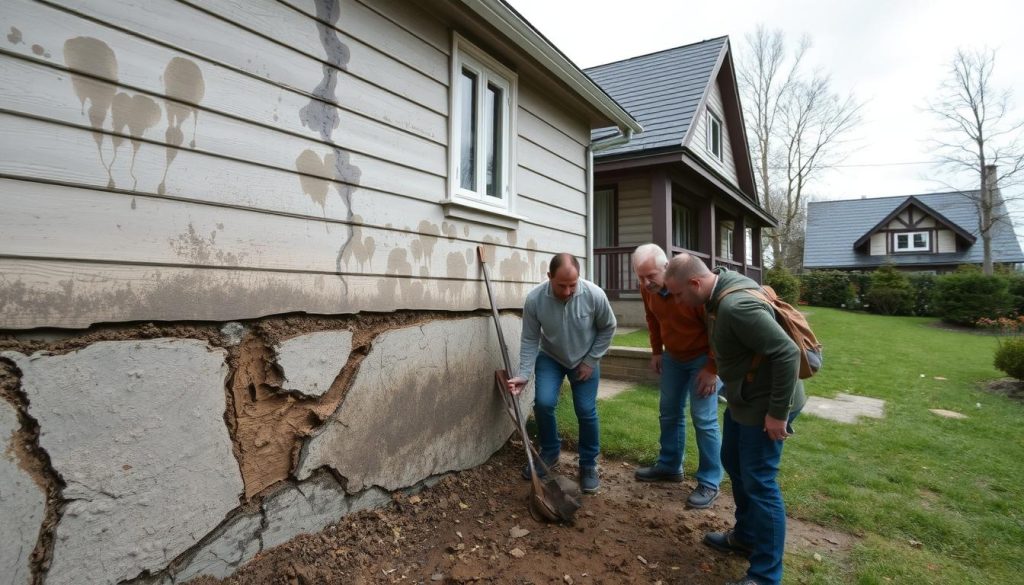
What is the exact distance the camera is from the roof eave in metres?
3.92

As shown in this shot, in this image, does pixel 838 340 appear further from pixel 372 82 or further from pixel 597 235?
pixel 372 82

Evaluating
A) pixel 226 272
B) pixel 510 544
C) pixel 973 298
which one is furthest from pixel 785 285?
pixel 226 272

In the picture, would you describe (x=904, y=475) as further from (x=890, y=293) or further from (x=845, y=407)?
(x=890, y=293)

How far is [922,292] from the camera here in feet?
68.1

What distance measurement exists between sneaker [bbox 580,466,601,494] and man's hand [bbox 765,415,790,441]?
65.9 inches

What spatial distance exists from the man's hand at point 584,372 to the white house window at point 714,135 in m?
11.8

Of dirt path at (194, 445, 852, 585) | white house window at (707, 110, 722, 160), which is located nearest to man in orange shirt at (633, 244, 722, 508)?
dirt path at (194, 445, 852, 585)

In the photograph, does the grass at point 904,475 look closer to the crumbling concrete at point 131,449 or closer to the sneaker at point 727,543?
the sneaker at point 727,543

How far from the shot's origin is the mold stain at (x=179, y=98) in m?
2.30

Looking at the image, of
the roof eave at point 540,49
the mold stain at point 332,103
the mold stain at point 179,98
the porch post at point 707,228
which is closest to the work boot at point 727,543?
the mold stain at point 332,103

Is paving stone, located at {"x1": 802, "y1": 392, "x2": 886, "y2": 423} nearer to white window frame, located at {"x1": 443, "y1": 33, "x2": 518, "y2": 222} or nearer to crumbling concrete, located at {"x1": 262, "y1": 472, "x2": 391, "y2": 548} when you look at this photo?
white window frame, located at {"x1": 443, "y1": 33, "x2": 518, "y2": 222}

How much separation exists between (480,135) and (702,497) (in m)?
3.22

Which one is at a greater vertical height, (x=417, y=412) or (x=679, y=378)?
(x=679, y=378)

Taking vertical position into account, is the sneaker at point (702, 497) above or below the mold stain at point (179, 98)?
below
